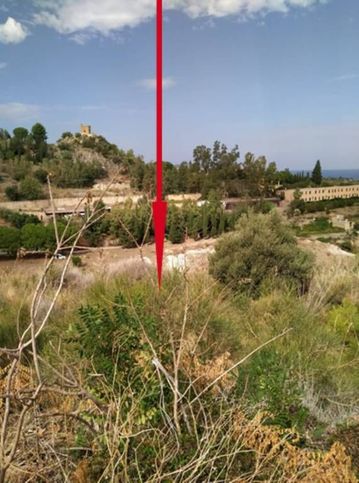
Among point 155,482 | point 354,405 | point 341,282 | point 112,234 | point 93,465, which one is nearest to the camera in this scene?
point 155,482

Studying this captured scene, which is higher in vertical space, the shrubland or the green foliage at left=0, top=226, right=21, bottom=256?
the shrubland

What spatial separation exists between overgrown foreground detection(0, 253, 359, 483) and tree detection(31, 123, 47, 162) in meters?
56.2

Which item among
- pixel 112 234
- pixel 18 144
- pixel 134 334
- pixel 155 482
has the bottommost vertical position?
pixel 112 234

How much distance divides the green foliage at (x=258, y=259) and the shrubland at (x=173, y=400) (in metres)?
3.10

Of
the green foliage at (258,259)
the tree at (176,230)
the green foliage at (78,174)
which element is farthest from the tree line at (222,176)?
the green foliage at (258,259)

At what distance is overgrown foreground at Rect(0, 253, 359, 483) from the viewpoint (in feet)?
4.18

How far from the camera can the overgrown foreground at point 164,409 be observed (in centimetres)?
128

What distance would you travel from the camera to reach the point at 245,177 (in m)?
45.6

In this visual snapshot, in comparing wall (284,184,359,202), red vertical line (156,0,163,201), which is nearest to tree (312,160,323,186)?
wall (284,184,359,202)

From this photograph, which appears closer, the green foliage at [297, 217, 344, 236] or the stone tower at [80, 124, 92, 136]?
the green foliage at [297, 217, 344, 236]

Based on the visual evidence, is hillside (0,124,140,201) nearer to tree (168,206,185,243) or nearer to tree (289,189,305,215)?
tree (168,206,185,243)

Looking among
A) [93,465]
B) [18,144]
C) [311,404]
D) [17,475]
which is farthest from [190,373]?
[18,144]

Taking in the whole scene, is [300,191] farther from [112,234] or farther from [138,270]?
[138,270]

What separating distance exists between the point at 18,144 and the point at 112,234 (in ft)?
119
